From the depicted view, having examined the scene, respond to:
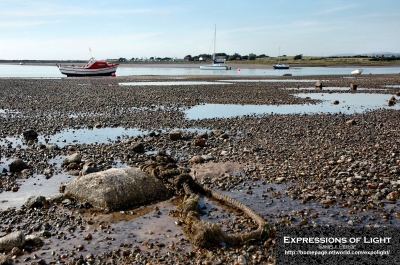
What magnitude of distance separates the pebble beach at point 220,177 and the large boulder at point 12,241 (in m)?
0.13

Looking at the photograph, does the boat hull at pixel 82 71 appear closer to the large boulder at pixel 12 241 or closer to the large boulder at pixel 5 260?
the large boulder at pixel 12 241

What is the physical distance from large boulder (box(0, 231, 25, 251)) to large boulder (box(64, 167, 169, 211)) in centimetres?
211

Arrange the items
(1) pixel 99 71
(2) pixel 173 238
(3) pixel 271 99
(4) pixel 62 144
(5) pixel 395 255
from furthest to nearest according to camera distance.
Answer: (1) pixel 99 71, (3) pixel 271 99, (4) pixel 62 144, (2) pixel 173 238, (5) pixel 395 255

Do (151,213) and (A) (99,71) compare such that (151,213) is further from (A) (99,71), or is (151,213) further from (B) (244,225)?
(A) (99,71)

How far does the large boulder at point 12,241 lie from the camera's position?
6.74 meters

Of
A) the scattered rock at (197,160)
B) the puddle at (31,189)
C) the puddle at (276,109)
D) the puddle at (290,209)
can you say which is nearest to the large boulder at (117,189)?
the puddle at (31,189)

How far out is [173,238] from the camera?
718cm

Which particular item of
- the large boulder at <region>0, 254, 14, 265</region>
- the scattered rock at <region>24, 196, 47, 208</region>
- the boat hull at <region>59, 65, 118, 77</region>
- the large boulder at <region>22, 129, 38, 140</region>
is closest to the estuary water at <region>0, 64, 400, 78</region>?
the boat hull at <region>59, 65, 118, 77</region>

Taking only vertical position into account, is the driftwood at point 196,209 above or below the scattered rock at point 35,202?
above

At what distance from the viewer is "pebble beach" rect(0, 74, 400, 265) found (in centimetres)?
682

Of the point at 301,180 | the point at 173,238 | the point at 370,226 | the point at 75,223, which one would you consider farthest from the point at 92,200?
the point at 370,226

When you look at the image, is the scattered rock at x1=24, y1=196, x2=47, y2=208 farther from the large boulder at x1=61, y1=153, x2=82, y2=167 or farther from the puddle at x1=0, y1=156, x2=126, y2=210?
the large boulder at x1=61, y1=153, x2=82, y2=167

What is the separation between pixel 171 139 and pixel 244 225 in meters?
7.83

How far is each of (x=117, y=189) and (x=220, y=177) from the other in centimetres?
294
